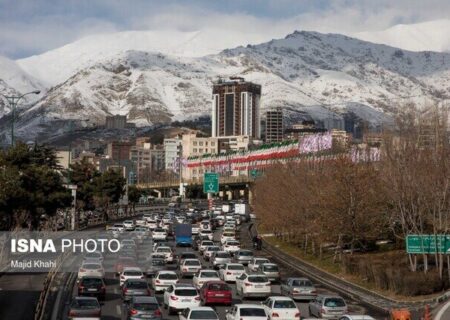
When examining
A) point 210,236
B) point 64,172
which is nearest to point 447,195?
point 210,236

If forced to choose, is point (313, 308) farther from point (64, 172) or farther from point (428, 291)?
point (64, 172)

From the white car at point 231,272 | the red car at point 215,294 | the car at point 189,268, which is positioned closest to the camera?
the red car at point 215,294

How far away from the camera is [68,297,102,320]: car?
3272 cm

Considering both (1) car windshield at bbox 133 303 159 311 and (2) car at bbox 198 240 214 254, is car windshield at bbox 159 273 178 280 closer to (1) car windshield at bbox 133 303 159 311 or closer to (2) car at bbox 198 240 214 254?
(1) car windshield at bbox 133 303 159 311

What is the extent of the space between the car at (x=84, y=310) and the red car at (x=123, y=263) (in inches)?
769

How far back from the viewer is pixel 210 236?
86438 millimetres

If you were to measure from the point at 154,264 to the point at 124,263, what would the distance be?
2.67 m

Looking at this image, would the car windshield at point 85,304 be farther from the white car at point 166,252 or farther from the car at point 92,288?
the white car at point 166,252

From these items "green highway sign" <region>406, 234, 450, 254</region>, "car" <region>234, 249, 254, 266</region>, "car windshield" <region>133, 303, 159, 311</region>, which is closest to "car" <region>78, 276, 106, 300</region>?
"car windshield" <region>133, 303, 159, 311</region>

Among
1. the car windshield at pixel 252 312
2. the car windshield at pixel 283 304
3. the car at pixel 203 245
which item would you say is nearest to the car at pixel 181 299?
the car windshield at pixel 283 304

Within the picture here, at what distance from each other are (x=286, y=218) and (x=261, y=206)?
822 inches

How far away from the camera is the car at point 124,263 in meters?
53.7

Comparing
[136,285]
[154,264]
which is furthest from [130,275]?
[154,264]

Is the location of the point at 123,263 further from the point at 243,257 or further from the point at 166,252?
the point at 243,257
